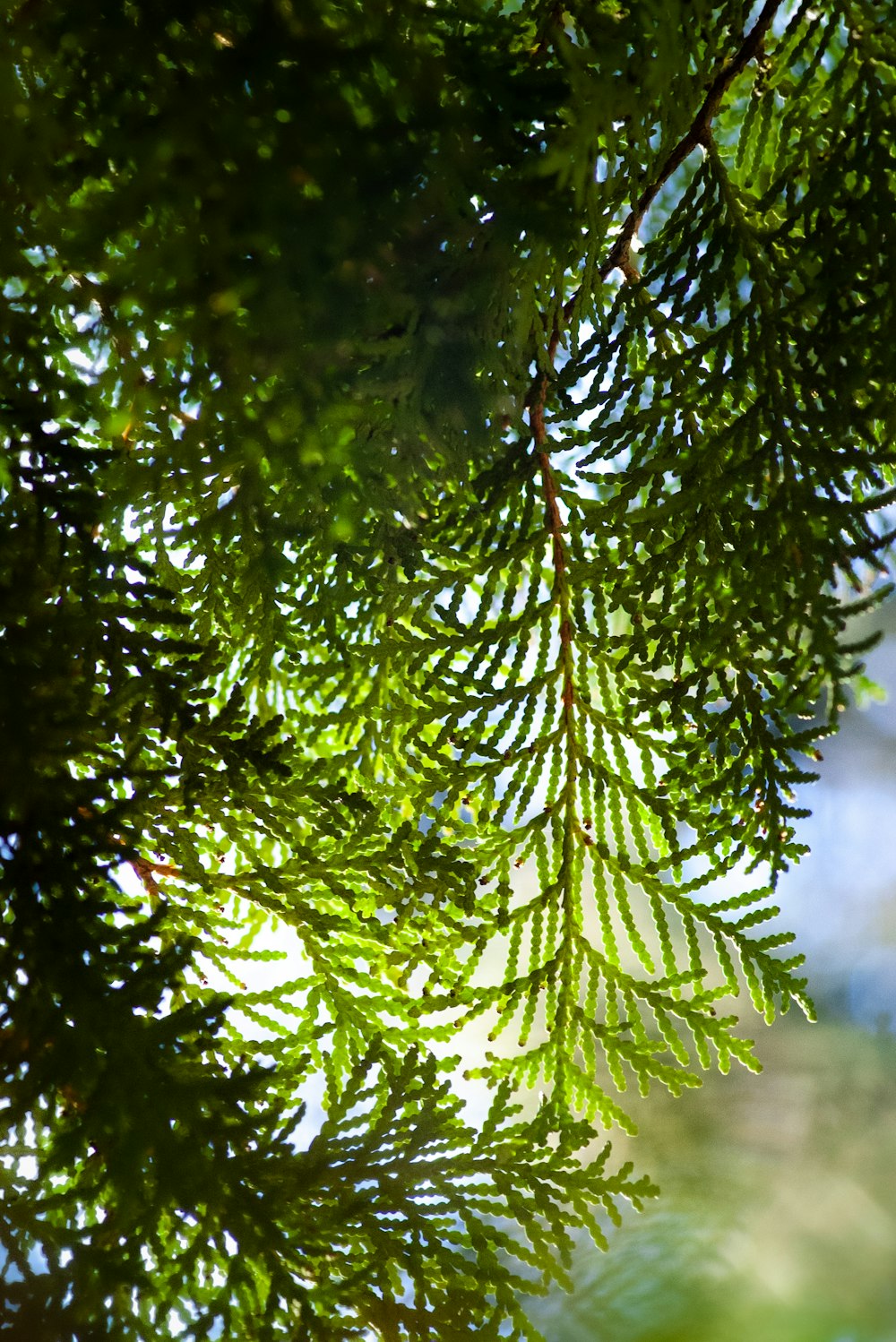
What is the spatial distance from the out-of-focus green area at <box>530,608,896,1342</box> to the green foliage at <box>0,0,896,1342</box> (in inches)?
41.8

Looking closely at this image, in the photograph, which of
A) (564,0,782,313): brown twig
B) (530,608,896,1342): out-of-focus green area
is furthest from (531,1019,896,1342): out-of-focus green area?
(564,0,782,313): brown twig

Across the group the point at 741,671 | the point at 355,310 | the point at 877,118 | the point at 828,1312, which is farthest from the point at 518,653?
the point at 828,1312

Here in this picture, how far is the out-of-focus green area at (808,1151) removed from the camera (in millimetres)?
2348

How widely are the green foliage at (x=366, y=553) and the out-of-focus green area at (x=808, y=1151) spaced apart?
1063mm

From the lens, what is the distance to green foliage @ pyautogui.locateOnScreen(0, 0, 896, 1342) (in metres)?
0.75

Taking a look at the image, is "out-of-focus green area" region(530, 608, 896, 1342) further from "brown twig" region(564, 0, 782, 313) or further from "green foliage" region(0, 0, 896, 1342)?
"brown twig" region(564, 0, 782, 313)

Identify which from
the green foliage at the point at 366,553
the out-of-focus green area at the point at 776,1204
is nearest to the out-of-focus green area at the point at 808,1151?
the out-of-focus green area at the point at 776,1204

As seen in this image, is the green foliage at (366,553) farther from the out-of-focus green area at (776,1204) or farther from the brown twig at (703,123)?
the out-of-focus green area at (776,1204)

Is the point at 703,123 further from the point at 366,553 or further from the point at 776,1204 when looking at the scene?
the point at 776,1204

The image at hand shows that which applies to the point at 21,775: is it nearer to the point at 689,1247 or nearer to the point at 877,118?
the point at 877,118

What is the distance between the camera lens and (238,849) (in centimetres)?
125

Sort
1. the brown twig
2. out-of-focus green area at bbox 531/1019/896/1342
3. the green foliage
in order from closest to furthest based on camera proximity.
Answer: the green foliage < the brown twig < out-of-focus green area at bbox 531/1019/896/1342

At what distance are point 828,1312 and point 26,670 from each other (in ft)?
11.0

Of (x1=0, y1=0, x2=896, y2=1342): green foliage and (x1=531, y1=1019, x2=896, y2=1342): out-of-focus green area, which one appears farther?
(x1=531, y1=1019, x2=896, y2=1342): out-of-focus green area
